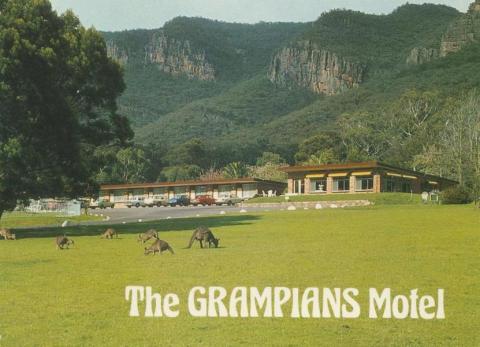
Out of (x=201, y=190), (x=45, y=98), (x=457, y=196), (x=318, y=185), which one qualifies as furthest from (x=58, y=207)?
(x=457, y=196)

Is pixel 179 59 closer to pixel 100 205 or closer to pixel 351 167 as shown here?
pixel 100 205

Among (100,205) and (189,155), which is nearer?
(100,205)

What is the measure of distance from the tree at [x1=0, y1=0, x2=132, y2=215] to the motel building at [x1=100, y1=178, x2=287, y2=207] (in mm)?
47534

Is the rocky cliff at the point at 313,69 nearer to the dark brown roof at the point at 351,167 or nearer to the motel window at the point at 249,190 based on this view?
the dark brown roof at the point at 351,167

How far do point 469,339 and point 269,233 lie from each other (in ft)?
46.4

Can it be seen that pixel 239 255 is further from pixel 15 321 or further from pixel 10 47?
pixel 10 47

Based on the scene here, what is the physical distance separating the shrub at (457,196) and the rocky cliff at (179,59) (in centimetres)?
9816

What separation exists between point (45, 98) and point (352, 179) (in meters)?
→ 43.5

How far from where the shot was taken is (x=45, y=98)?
85.9ft

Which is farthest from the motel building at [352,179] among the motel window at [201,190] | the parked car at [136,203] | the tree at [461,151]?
the parked car at [136,203]

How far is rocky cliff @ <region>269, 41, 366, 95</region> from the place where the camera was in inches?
3162

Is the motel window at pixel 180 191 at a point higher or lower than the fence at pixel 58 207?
lower

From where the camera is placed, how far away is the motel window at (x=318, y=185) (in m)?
67.8

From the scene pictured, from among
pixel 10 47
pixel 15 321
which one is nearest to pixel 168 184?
pixel 10 47
